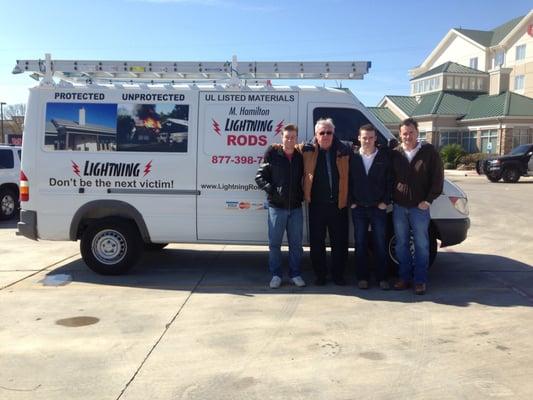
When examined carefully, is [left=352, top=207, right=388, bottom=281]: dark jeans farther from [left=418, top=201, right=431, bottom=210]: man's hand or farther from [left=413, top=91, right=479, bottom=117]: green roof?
[left=413, top=91, right=479, bottom=117]: green roof

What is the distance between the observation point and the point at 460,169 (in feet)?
128

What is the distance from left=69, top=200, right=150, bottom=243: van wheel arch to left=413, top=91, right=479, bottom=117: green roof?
4177 cm

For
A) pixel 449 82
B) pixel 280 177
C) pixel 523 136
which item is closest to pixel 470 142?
pixel 523 136

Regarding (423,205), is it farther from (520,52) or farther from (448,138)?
(520,52)

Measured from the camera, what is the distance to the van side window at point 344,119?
6809 mm

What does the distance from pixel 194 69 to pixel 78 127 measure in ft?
5.42

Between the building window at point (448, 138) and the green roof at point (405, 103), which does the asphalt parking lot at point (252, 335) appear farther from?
the green roof at point (405, 103)

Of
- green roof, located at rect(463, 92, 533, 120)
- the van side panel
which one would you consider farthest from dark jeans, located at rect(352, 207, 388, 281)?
green roof, located at rect(463, 92, 533, 120)

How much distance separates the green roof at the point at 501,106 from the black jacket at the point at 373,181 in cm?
3833

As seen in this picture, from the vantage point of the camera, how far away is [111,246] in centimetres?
715

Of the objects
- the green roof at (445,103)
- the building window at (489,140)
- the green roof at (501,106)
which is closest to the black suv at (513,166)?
the green roof at (501,106)

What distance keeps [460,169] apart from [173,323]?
37027 mm

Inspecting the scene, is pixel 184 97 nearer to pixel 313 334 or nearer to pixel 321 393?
pixel 313 334

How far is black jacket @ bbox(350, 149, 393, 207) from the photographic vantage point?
6.26 metres
